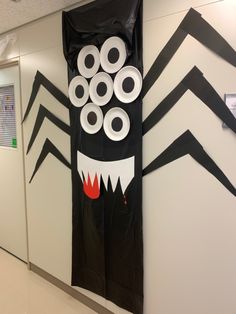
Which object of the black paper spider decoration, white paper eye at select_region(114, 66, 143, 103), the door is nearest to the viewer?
the black paper spider decoration

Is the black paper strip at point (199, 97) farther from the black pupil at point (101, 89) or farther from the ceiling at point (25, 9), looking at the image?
the ceiling at point (25, 9)

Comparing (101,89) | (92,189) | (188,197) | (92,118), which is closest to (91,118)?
(92,118)

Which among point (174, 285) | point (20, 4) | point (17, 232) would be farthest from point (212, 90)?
point (17, 232)

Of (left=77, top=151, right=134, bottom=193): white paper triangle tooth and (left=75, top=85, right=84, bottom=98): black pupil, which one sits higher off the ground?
(left=75, top=85, right=84, bottom=98): black pupil

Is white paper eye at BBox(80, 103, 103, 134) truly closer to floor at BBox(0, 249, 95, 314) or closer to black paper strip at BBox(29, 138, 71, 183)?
black paper strip at BBox(29, 138, 71, 183)

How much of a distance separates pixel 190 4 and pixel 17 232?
8.76 ft

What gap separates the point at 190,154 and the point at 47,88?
1380 millimetres

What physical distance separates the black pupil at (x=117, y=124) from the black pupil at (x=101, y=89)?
0.21m

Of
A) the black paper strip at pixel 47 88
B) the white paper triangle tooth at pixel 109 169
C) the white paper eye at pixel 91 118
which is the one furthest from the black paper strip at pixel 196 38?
the black paper strip at pixel 47 88

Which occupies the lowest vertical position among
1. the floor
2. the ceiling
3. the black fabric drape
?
the floor

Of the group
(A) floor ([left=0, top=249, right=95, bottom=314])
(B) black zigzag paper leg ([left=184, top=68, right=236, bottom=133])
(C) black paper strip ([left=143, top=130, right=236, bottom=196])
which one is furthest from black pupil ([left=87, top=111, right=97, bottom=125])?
(A) floor ([left=0, top=249, right=95, bottom=314])

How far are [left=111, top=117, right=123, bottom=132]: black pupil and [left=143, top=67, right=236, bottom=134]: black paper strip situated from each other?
0.87 feet

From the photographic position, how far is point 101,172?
1.99m

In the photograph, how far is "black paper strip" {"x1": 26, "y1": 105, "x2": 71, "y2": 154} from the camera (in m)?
2.25
